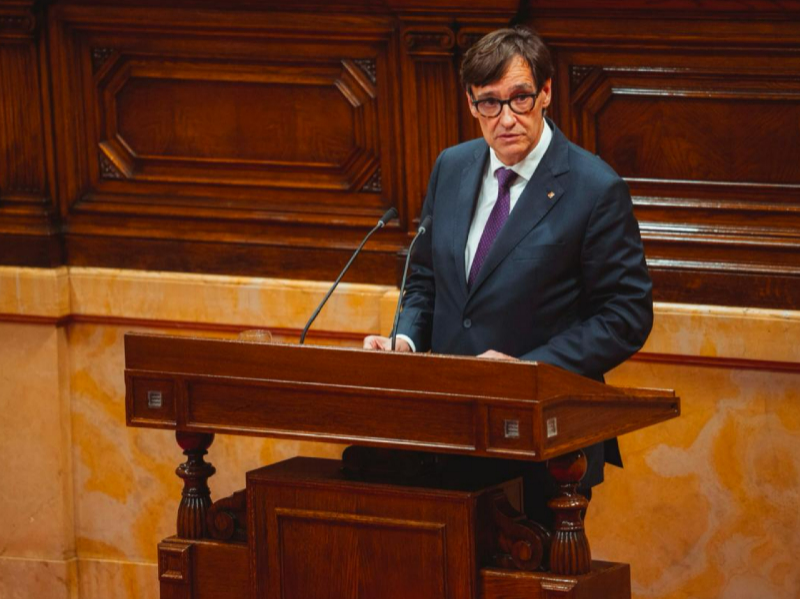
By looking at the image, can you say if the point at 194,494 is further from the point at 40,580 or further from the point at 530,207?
the point at 40,580

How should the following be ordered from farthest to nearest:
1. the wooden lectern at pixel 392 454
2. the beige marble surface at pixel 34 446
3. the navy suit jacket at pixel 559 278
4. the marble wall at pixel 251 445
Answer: the beige marble surface at pixel 34 446 < the marble wall at pixel 251 445 < the navy suit jacket at pixel 559 278 < the wooden lectern at pixel 392 454

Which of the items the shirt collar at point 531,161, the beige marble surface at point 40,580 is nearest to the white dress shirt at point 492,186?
the shirt collar at point 531,161

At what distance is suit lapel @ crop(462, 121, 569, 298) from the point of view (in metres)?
3.68

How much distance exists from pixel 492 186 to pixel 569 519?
2.95 ft

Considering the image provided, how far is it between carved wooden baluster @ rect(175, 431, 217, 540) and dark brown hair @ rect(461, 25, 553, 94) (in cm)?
107

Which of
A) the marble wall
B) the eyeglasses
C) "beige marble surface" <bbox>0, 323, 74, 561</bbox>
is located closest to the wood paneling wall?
the marble wall

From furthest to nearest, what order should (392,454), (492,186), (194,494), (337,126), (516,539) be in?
(337,126)
(492,186)
(194,494)
(392,454)
(516,539)

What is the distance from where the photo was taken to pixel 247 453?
5551mm

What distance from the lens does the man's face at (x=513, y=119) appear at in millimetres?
3631

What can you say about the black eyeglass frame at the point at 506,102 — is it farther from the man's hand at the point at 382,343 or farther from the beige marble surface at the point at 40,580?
the beige marble surface at the point at 40,580

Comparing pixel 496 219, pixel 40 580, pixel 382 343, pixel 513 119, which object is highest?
pixel 513 119

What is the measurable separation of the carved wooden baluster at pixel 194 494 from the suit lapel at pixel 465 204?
72 centimetres

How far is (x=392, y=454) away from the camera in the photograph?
11.5 feet

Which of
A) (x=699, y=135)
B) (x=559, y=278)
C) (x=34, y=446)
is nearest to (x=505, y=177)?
(x=559, y=278)
